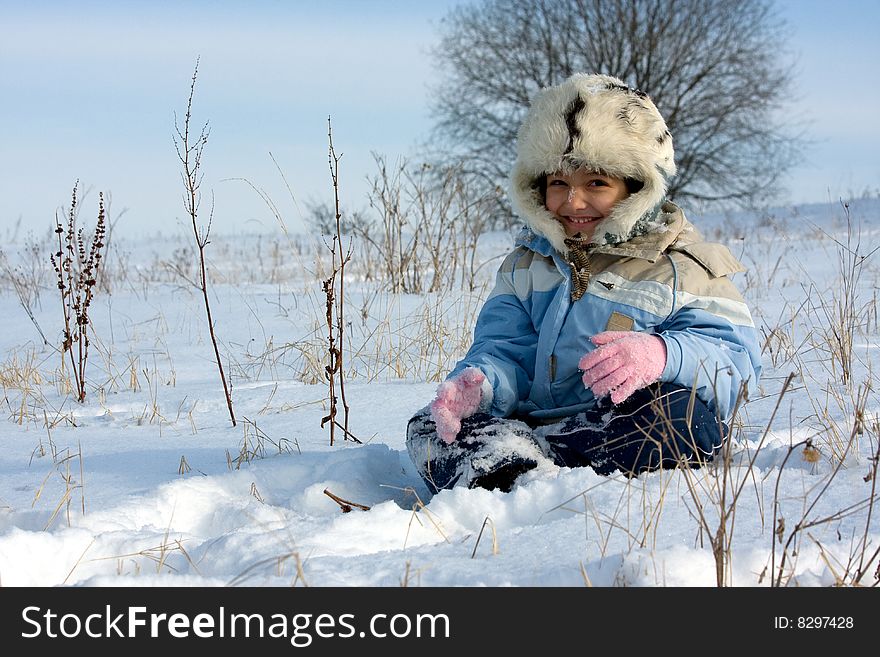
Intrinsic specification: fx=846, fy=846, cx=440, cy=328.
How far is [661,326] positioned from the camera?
2584 millimetres

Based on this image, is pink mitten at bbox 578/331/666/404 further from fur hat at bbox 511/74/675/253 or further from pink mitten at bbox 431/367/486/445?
fur hat at bbox 511/74/675/253

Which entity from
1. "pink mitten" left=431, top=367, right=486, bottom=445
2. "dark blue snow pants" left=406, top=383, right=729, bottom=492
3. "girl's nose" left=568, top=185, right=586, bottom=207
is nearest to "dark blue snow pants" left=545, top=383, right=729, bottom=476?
"dark blue snow pants" left=406, top=383, right=729, bottom=492

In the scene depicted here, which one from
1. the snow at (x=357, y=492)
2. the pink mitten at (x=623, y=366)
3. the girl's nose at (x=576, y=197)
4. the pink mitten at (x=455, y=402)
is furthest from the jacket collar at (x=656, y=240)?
the snow at (x=357, y=492)

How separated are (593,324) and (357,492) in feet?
2.91

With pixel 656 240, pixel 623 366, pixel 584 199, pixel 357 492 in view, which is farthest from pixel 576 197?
pixel 357 492

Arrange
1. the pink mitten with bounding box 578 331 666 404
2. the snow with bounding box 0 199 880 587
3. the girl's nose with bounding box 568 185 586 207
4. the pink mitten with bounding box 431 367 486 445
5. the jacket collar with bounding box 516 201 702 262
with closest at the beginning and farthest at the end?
the snow with bounding box 0 199 880 587 → the pink mitten with bounding box 578 331 666 404 → the pink mitten with bounding box 431 367 486 445 → the jacket collar with bounding box 516 201 702 262 → the girl's nose with bounding box 568 185 586 207

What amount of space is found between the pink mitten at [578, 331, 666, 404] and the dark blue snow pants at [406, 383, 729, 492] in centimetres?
7

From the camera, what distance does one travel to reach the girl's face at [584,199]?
107 inches

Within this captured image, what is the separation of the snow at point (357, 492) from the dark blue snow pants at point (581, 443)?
0.32ft

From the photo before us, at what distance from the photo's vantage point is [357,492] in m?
2.58

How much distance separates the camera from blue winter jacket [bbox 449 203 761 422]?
2525 millimetres

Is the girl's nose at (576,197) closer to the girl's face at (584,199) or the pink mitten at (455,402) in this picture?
the girl's face at (584,199)

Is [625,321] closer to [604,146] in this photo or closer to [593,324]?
[593,324]
